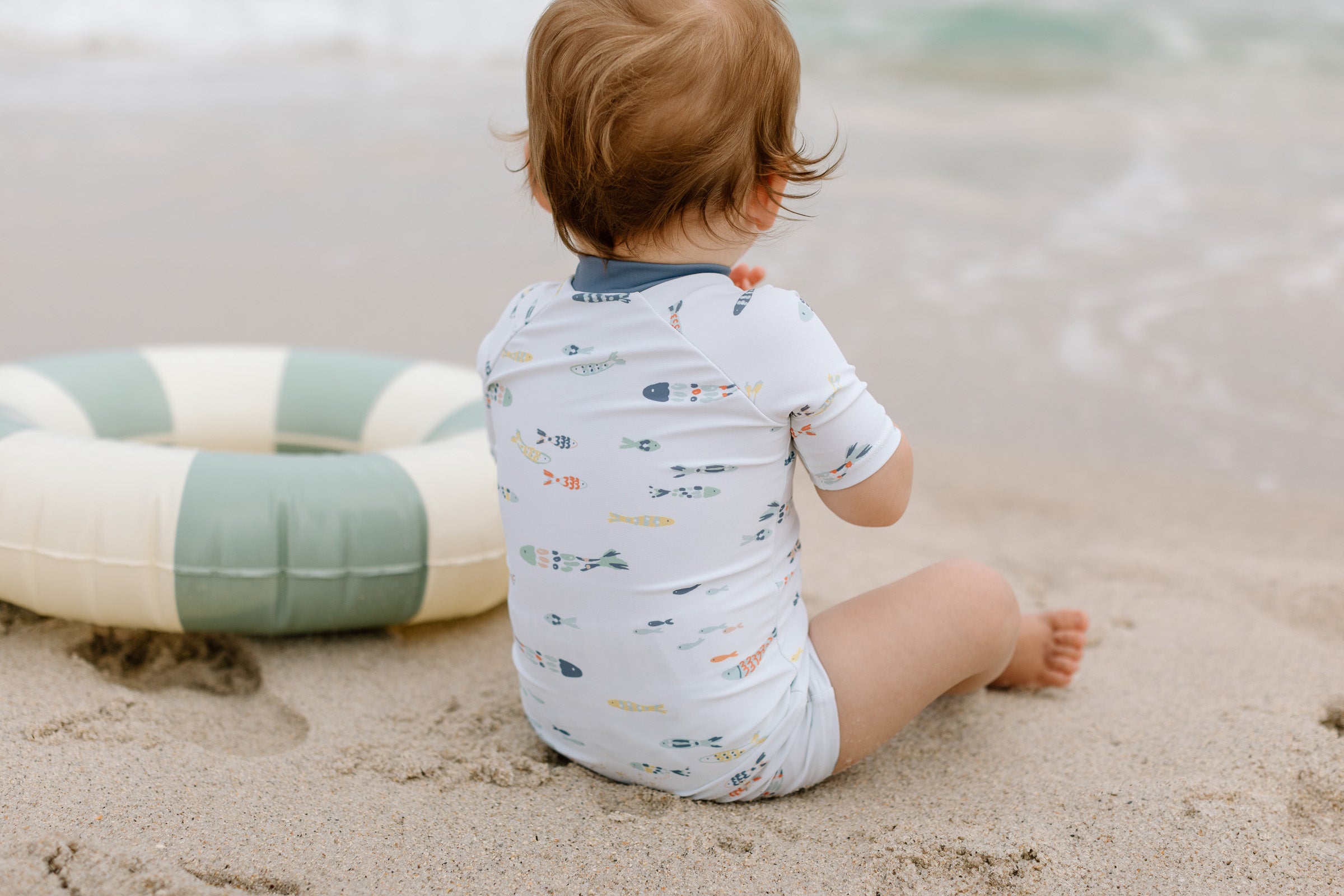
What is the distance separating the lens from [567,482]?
1446mm

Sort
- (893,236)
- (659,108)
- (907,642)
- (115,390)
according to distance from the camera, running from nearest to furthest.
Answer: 1. (659,108)
2. (907,642)
3. (115,390)
4. (893,236)

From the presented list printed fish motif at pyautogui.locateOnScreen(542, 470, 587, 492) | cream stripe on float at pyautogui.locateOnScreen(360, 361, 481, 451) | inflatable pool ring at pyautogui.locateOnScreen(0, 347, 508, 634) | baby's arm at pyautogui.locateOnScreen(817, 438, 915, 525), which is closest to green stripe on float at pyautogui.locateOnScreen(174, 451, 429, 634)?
inflatable pool ring at pyautogui.locateOnScreen(0, 347, 508, 634)

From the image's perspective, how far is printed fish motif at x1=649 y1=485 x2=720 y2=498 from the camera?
141 cm

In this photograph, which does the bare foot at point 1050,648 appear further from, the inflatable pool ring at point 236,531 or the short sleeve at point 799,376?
the inflatable pool ring at point 236,531

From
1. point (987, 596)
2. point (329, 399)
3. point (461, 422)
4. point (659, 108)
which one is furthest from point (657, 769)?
point (329, 399)

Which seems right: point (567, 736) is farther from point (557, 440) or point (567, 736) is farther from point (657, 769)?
point (557, 440)

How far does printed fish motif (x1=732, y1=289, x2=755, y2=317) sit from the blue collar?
0.06 metres

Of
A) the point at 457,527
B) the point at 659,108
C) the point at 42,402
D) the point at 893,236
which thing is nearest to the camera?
the point at 659,108

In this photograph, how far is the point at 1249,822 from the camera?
1487mm

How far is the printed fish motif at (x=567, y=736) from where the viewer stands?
1616mm

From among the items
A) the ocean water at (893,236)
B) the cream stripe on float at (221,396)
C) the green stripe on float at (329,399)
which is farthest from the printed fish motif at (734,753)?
the cream stripe on float at (221,396)

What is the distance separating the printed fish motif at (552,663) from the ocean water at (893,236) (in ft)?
2.82

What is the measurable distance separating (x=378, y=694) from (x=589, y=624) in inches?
24.2

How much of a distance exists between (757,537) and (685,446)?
0.18 metres
